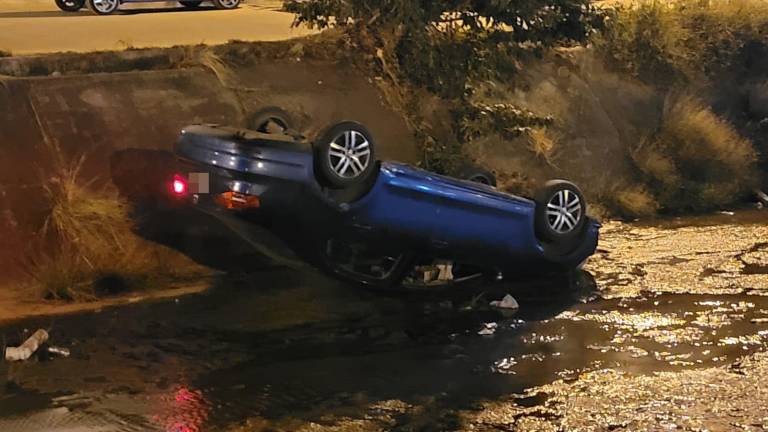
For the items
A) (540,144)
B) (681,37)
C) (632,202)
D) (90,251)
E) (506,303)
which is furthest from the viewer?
(681,37)

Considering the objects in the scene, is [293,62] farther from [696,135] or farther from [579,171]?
[696,135]

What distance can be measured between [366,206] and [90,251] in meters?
2.57

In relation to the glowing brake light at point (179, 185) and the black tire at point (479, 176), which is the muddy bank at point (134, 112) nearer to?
the black tire at point (479, 176)

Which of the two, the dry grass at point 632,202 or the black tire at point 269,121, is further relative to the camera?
the dry grass at point 632,202

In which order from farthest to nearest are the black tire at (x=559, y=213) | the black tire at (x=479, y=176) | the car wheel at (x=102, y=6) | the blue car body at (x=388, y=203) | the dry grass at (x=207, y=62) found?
the car wheel at (x=102, y=6)
the dry grass at (x=207, y=62)
the black tire at (x=479, y=176)
the black tire at (x=559, y=213)
the blue car body at (x=388, y=203)

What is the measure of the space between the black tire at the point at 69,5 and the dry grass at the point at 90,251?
9378mm

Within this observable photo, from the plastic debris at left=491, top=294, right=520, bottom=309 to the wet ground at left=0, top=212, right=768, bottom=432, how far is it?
78mm

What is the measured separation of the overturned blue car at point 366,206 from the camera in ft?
25.1

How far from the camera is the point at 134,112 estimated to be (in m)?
10.1

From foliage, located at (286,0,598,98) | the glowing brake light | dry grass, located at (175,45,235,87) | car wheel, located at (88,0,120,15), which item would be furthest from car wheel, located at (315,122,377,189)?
car wheel, located at (88,0,120,15)

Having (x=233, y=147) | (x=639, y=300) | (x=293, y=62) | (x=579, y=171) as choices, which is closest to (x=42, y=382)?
(x=233, y=147)

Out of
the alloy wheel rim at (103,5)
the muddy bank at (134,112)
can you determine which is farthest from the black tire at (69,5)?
the muddy bank at (134,112)

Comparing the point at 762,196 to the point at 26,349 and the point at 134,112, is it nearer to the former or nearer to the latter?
the point at 134,112

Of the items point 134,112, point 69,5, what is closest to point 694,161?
point 134,112
